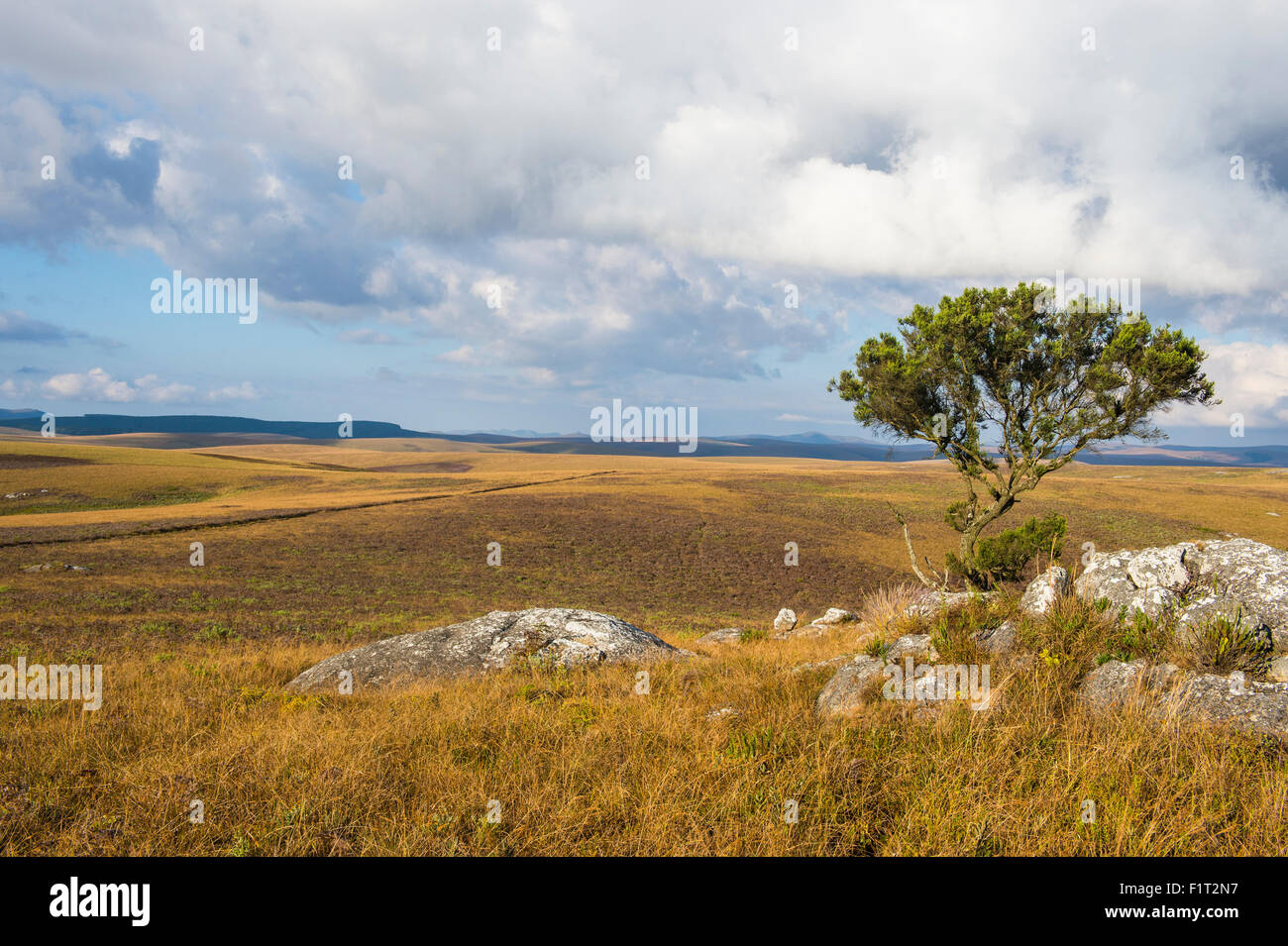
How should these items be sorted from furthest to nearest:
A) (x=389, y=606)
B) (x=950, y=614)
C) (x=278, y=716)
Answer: (x=389, y=606), (x=950, y=614), (x=278, y=716)

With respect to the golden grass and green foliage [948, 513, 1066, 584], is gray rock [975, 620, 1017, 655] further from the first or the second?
green foliage [948, 513, 1066, 584]

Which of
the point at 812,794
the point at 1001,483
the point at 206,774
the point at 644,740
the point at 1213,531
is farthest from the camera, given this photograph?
the point at 1213,531

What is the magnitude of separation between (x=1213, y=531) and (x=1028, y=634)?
6100 centimetres

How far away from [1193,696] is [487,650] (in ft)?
30.8

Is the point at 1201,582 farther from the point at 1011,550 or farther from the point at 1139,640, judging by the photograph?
the point at 1011,550

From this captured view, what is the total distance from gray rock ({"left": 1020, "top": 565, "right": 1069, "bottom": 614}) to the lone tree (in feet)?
38.2

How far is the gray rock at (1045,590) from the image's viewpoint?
23.7ft

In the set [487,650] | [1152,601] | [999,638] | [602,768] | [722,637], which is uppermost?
[1152,601]

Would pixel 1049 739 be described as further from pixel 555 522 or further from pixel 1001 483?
pixel 555 522

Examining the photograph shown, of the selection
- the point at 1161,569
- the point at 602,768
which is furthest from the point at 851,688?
the point at 1161,569

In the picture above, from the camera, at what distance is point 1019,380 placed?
2092 cm

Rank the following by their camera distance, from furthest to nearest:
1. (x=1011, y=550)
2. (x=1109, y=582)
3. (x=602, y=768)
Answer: (x=1011, y=550), (x=1109, y=582), (x=602, y=768)

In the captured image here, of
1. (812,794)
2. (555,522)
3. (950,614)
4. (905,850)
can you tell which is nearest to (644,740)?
(812,794)
